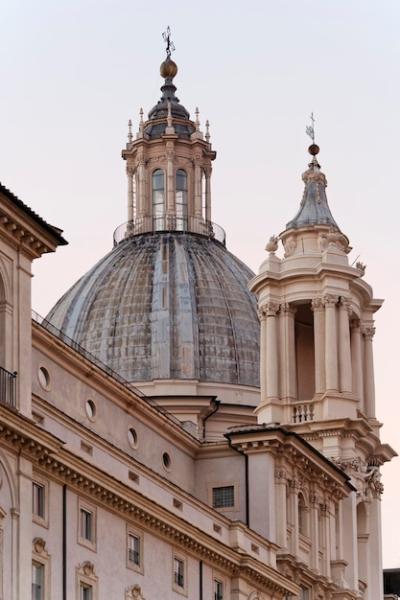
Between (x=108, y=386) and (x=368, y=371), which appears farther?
(x=368, y=371)

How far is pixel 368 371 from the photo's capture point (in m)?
111

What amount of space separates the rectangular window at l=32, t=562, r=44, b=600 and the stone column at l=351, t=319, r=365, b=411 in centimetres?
4448

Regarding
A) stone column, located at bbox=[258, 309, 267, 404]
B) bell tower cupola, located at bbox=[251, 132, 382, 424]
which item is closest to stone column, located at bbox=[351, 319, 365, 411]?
bell tower cupola, located at bbox=[251, 132, 382, 424]

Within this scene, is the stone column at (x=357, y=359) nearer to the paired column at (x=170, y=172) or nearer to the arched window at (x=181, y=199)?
the arched window at (x=181, y=199)

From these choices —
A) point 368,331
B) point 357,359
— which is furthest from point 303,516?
point 368,331

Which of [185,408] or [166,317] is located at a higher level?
[166,317]

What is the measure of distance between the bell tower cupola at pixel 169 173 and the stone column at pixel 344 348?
22.4 metres

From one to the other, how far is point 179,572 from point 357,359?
3322 cm

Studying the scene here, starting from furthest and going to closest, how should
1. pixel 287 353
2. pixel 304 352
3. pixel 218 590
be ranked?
1. pixel 304 352
2. pixel 287 353
3. pixel 218 590

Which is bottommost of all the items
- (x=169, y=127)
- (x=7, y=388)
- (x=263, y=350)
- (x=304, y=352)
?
(x=7, y=388)

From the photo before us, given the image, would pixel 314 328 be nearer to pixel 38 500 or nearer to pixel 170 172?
pixel 170 172

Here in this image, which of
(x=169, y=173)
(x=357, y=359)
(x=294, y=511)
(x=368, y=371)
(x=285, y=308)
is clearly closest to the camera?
(x=294, y=511)

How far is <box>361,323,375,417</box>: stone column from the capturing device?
110m

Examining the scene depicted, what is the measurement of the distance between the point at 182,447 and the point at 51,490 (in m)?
30.0
